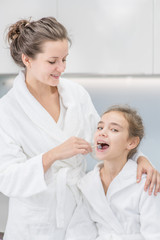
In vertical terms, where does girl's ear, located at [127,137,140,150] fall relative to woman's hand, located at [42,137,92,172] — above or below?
below

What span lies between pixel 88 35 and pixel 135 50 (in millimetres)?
294

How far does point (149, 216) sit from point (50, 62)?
2.35 ft

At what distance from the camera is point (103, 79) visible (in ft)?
9.28

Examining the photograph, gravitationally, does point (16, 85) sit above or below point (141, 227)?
above

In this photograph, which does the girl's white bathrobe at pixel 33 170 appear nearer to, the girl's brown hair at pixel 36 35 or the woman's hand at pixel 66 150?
the woman's hand at pixel 66 150

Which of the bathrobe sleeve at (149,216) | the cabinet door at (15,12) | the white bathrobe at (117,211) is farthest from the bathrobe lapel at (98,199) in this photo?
the cabinet door at (15,12)

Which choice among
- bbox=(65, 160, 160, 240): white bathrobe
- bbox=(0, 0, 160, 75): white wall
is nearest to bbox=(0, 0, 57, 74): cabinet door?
bbox=(0, 0, 160, 75): white wall

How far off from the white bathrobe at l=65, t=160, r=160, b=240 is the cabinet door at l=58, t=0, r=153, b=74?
75 centimetres

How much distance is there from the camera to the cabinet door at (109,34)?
216 centimetres

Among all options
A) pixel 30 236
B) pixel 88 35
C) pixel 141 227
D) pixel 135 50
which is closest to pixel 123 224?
pixel 141 227

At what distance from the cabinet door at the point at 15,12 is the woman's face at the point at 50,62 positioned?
799 mm

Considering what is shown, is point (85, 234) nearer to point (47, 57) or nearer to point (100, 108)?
point (47, 57)

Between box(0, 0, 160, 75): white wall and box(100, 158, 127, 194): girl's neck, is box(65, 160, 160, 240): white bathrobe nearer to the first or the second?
box(100, 158, 127, 194): girl's neck

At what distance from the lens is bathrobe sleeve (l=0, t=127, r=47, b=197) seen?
1528mm
